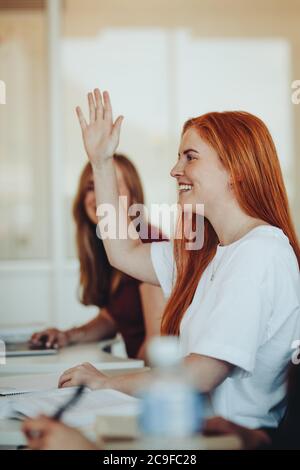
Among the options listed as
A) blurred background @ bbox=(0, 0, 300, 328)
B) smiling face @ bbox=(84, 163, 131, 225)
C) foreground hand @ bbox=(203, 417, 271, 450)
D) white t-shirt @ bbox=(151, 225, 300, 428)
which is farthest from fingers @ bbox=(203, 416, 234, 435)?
blurred background @ bbox=(0, 0, 300, 328)

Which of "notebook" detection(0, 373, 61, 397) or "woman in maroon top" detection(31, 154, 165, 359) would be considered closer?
"notebook" detection(0, 373, 61, 397)

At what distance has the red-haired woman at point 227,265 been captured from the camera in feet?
4.11

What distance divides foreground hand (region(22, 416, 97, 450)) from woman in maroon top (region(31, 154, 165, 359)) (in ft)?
3.92

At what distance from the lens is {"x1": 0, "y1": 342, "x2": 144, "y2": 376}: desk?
1.73 m

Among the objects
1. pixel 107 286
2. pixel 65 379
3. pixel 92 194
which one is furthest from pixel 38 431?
pixel 92 194

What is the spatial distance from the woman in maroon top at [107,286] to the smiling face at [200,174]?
2.44 feet

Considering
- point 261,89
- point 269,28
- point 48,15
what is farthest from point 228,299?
point 48,15

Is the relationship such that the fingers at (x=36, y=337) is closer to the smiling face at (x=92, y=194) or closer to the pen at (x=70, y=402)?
the smiling face at (x=92, y=194)

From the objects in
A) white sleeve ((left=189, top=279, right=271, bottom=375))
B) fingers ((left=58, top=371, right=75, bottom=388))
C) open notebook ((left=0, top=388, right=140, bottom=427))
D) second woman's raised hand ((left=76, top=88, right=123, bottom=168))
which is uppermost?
second woman's raised hand ((left=76, top=88, right=123, bottom=168))

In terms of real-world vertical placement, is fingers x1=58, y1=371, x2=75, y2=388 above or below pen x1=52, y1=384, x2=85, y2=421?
below

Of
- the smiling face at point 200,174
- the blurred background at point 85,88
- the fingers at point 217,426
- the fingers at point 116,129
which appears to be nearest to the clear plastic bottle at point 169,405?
the fingers at point 217,426

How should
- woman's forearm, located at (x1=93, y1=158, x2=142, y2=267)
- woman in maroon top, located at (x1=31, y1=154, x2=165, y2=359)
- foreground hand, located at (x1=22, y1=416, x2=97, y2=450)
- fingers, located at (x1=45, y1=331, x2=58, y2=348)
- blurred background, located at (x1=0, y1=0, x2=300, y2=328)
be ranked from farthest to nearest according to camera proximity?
blurred background, located at (x1=0, y1=0, x2=300, y2=328) < woman in maroon top, located at (x1=31, y1=154, x2=165, y2=359) < fingers, located at (x1=45, y1=331, x2=58, y2=348) < woman's forearm, located at (x1=93, y1=158, x2=142, y2=267) < foreground hand, located at (x1=22, y1=416, x2=97, y2=450)

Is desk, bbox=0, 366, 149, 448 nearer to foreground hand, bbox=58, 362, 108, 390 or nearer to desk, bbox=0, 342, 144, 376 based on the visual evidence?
foreground hand, bbox=58, 362, 108, 390

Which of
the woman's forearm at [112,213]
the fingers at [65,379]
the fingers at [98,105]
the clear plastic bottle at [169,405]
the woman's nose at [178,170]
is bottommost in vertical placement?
the fingers at [65,379]
